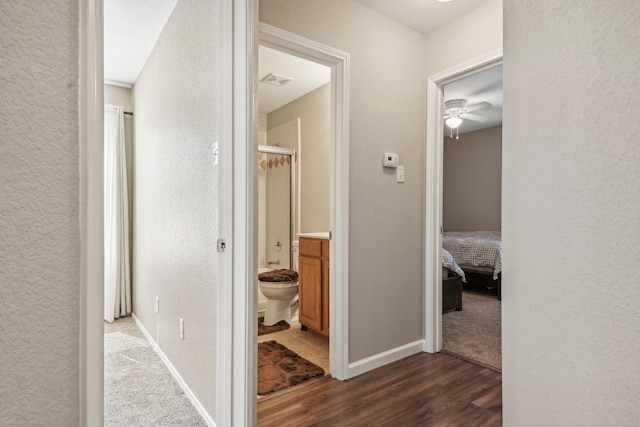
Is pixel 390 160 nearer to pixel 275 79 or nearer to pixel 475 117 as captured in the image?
pixel 275 79

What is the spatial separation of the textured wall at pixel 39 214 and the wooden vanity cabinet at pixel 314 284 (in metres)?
2.30

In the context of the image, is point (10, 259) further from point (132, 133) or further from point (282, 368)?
point (132, 133)

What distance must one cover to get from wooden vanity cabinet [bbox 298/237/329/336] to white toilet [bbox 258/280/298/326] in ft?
0.81

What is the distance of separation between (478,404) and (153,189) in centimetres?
272

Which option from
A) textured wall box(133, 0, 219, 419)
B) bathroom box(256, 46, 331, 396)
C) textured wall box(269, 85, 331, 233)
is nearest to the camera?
textured wall box(133, 0, 219, 419)

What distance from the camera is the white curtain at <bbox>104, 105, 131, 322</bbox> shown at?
11.7ft

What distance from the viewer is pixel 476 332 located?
10.3ft

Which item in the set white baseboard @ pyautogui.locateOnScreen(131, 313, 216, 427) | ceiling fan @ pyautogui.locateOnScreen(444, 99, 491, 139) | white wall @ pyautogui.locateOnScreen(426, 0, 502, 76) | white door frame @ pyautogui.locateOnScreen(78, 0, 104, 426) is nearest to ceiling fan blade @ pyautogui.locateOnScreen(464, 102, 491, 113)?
ceiling fan @ pyautogui.locateOnScreen(444, 99, 491, 139)

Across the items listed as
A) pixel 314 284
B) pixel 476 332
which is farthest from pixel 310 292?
pixel 476 332

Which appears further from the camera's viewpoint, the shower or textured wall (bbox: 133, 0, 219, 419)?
the shower

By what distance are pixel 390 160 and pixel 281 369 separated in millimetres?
1617

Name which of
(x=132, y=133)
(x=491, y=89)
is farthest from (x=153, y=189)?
(x=491, y=89)

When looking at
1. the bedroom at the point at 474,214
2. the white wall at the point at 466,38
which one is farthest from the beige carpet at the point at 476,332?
the white wall at the point at 466,38

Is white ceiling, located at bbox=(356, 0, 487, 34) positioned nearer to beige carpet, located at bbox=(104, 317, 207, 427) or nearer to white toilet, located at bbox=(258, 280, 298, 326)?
white toilet, located at bbox=(258, 280, 298, 326)
